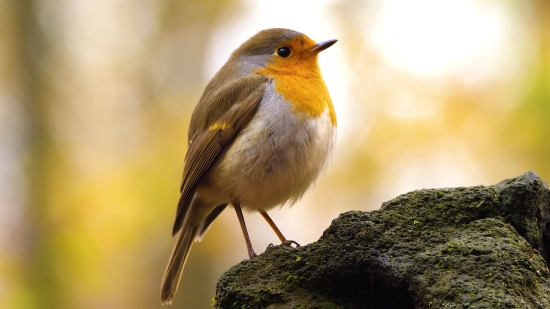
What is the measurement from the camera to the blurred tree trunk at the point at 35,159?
7395mm

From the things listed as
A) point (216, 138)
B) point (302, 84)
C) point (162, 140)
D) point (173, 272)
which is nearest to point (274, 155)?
point (216, 138)

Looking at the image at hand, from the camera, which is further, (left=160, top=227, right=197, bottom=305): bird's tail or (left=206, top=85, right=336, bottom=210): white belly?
(left=160, top=227, right=197, bottom=305): bird's tail

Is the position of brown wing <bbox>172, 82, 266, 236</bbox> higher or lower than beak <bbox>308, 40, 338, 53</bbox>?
lower

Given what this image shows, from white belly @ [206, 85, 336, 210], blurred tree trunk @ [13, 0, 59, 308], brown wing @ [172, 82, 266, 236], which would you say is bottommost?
white belly @ [206, 85, 336, 210]

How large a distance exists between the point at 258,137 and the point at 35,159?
583 cm

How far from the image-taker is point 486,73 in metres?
8.04

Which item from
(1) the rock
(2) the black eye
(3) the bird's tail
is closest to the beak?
(2) the black eye

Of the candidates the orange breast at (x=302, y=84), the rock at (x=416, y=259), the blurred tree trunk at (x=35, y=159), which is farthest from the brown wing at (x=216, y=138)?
the blurred tree trunk at (x=35, y=159)

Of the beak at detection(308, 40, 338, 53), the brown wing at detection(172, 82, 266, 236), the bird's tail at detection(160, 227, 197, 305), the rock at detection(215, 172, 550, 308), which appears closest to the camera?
→ the rock at detection(215, 172, 550, 308)

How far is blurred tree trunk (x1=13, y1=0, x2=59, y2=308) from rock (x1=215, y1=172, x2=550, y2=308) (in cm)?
590

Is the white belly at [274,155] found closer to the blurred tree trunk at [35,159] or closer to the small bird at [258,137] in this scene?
the small bird at [258,137]

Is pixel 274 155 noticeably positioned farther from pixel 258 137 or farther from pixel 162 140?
pixel 162 140

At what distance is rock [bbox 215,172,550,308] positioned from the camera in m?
2.01

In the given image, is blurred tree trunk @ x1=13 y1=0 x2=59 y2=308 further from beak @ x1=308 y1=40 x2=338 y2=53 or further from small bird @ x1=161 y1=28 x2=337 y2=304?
beak @ x1=308 y1=40 x2=338 y2=53
